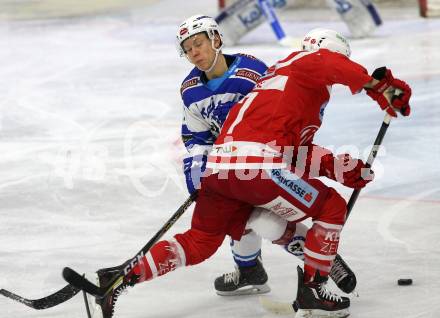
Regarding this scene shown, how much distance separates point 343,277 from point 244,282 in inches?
15.2

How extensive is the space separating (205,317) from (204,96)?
0.74 meters

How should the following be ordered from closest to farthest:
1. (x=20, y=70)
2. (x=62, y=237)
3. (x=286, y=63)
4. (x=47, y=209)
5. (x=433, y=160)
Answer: (x=286, y=63)
(x=62, y=237)
(x=47, y=209)
(x=433, y=160)
(x=20, y=70)

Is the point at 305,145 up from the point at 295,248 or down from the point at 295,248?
up

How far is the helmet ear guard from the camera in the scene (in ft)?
11.5

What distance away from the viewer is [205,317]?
3.57 m

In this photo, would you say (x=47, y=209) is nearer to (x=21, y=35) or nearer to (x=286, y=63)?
(x=286, y=63)

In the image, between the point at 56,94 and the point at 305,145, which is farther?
the point at 56,94

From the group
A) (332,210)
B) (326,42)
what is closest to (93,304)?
(332,210)

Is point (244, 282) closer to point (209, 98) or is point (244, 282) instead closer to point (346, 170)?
point (346, 170)

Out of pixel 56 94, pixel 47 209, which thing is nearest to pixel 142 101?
pixel 56 94

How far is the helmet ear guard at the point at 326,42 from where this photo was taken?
3510 mm

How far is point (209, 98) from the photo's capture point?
11.8ft

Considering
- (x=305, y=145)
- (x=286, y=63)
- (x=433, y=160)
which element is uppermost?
(x=286, y=63)

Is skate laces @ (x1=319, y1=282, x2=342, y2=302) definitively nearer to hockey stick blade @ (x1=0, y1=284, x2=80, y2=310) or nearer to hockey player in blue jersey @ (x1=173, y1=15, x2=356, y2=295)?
hockey player in blue jersey @ (x1=173, y1=15, x2=356, y2=295)
